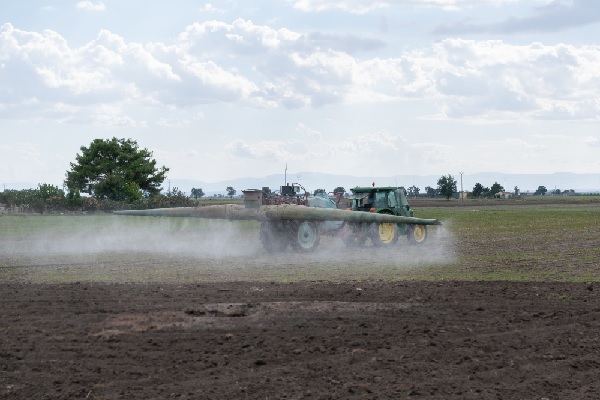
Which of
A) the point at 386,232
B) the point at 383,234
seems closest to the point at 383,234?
the point at 383,234

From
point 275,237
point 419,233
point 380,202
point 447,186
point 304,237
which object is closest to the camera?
point 304,237

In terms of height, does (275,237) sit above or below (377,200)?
below

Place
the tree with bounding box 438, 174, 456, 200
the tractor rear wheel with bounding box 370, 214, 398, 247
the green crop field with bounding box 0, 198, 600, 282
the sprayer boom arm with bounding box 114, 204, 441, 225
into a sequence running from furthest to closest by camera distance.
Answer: the tree with bounding box 438, 174, 456, 200 < the tractor rear wheel with bounding box 370, 214, 398, 247 < the sprayer boom arm with bounding box 114, 204, 441, 225 < the green crop field with bounding box 0, 198, 600, 282

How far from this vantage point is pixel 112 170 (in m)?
91.7

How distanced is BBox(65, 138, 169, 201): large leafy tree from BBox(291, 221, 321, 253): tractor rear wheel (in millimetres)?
60545

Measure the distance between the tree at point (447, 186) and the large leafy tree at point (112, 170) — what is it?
3397 inches

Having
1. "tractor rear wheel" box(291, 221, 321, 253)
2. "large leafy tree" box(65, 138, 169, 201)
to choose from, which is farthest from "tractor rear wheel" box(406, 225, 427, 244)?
"large leafy tree" box(65, 138, 169, 201)

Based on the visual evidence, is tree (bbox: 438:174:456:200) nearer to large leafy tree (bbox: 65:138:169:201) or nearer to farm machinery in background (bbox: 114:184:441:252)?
large leafy tree (bbox: 65:138:169:201)

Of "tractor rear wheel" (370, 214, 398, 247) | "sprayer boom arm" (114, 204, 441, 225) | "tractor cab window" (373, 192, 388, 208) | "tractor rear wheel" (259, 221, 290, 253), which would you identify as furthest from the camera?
"tractor cab window" (373, 192, 388, 208)

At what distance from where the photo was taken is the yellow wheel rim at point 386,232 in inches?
1217

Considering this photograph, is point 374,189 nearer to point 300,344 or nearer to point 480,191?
point 300,344

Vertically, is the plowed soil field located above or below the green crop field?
below

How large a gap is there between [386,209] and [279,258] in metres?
7.30

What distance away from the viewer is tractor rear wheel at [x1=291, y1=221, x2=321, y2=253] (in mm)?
28625
